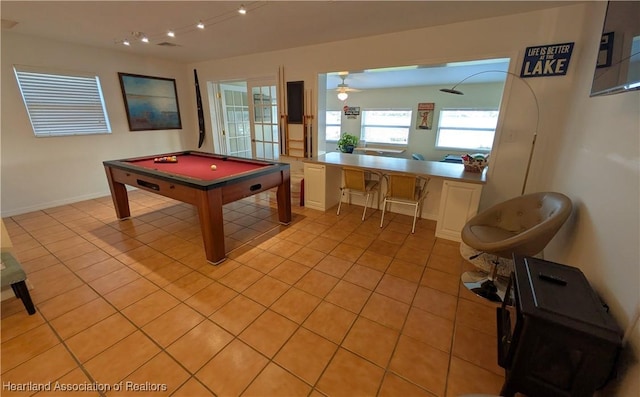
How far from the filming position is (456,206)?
2941 mm

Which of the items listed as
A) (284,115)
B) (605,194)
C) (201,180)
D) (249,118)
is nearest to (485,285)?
(605,194)

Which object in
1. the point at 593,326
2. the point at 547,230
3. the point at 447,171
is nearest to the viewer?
the point at 593,326

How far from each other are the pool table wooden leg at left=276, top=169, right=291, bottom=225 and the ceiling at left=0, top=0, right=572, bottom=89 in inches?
69.2

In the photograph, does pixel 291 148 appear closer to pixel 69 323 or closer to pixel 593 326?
pixel 69 323

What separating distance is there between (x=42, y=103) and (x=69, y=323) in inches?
148

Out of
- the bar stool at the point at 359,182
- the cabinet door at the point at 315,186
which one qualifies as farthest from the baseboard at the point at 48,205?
the bar stool at the point at 359,182

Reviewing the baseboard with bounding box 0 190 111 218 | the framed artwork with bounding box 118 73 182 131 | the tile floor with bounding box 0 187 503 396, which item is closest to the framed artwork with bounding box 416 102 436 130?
the tile floor with bounding box 0 187 503 396

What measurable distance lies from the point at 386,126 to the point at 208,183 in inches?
265

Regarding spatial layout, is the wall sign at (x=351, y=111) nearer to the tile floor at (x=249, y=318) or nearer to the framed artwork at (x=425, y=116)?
the framed artwork at (x=425, y=116)

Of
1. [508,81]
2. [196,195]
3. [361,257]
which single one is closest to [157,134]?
[196,195]

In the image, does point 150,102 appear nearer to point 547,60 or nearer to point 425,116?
point 547,60

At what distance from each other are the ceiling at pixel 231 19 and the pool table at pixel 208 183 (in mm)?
1614

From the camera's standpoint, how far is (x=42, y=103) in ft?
12.2

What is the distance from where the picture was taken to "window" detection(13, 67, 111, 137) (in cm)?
360
